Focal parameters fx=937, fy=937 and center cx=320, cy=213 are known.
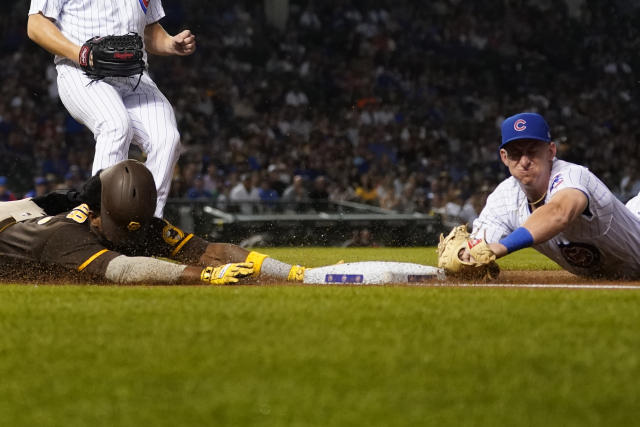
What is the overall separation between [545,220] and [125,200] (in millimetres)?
2250

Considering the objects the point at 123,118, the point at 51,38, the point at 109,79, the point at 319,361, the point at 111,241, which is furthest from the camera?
the point at 109,79

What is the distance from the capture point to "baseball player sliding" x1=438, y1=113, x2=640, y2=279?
5.01 m

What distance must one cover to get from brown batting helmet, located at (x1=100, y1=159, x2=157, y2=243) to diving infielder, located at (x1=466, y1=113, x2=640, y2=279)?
1.95 m

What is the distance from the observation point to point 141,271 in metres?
4.96

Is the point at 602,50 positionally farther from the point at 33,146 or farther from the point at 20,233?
the point at 20,233

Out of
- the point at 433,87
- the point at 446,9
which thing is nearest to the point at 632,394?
the point at 433,87

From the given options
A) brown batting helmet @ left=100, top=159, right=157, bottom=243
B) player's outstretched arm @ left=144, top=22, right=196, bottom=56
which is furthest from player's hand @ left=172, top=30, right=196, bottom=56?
brown batting helmet @ left=100, top=159, right=157, bottom=243

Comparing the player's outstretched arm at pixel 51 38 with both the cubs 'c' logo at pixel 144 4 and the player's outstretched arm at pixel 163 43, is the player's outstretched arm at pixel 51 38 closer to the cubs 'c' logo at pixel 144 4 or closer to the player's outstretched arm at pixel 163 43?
the cubs 'c' logo at pixel 144 4

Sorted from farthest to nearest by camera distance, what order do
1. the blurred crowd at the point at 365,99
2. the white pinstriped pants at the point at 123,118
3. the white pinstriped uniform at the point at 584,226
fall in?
1. the blurred crowd at the point at 365,99
2. the white pinstriped pants at the point at 123,118
3. the white pinstriped uniform at the point at 584,226

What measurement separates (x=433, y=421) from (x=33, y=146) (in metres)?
14.7

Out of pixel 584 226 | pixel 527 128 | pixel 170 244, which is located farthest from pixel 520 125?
pixel 170 244

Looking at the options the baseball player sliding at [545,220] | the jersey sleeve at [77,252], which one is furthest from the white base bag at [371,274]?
the jersey sleeve at [77,252]

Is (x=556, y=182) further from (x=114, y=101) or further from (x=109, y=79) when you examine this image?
(x=109, y=79)

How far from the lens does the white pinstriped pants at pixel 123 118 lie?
5.96 metres
